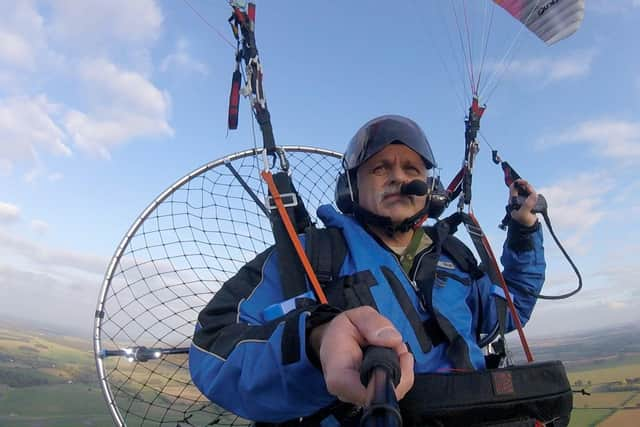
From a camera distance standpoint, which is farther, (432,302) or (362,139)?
(362,139)

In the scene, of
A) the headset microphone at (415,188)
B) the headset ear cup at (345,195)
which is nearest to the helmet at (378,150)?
the headset ear cup at (345,195)

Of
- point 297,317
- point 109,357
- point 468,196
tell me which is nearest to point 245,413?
point 297,317

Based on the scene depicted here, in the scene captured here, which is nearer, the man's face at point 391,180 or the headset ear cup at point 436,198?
the man's face at point 391,180

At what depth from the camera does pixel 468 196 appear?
273cm

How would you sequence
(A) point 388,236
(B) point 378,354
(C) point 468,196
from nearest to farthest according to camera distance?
1. (B) point 378,354
2. (A) point 388,236
3. (C) point 468,196

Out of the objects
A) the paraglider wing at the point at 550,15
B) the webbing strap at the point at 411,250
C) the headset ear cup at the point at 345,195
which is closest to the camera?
the webbing strap at the point at 411,250

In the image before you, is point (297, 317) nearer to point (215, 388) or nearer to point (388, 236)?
point (215, 388)

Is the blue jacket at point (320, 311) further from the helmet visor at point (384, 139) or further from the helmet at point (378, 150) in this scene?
the helmet visor at point (384, 139)

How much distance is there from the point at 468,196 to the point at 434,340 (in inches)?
52.2

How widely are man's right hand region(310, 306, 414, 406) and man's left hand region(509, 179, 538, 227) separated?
186cm

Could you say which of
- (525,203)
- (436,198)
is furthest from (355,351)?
(525,203)

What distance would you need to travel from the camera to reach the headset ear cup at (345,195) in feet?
7.24

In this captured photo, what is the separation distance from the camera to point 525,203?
227 centimetres

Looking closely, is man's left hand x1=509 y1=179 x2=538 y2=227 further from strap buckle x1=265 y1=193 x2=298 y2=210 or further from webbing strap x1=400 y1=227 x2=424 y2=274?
strap buckle x1=265 y1=193 x2=298 y2=210
